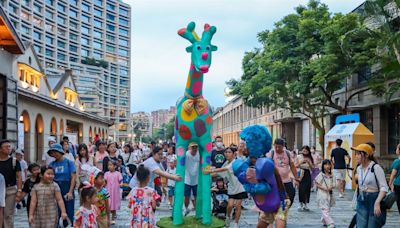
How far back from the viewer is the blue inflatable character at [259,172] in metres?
5.02

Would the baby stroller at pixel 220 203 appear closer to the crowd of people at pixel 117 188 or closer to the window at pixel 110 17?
the crowd of people at pixel 117 188

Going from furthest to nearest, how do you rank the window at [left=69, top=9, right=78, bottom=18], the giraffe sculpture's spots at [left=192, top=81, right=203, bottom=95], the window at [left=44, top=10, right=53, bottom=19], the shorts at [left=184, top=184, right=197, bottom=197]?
the window at [left=69, top=9, right=78, bottom=18] → the window at [left=44, top=10, right=53, bottom=19] → the shorts at [left=184, top=184, right=197, bottom=197] → the giraffe sculpture's spots at [left=192, top=81, right=203, bottom=95]

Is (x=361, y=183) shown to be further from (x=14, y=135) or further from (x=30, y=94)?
(x=30, y=94)

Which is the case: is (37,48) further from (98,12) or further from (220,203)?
(220,203)

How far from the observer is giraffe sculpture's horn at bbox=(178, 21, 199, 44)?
7.50m

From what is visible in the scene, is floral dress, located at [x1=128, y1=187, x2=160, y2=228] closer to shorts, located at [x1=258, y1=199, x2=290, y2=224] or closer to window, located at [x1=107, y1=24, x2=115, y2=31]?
shorts, located at [x1=258, y1=199, x2=290, y2=224]

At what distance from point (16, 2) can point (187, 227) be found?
72.4 m

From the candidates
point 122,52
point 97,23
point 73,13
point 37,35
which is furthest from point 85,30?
point 37,35

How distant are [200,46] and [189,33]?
0.45 metres

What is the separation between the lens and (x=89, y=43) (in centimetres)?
10056

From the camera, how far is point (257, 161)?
16.7ft

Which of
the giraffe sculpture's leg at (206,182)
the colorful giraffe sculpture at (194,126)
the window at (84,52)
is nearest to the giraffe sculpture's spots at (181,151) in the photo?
the colorful giraffe sculpture at (194,126)

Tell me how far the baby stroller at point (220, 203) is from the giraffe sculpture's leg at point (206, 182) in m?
1.49

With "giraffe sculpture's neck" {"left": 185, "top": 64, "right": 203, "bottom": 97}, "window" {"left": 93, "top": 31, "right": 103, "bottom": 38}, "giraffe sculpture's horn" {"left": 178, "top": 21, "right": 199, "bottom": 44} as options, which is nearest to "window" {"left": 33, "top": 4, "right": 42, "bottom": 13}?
"window" {"left": 93, "top": 31, "right": 103, "bottom": 38}
